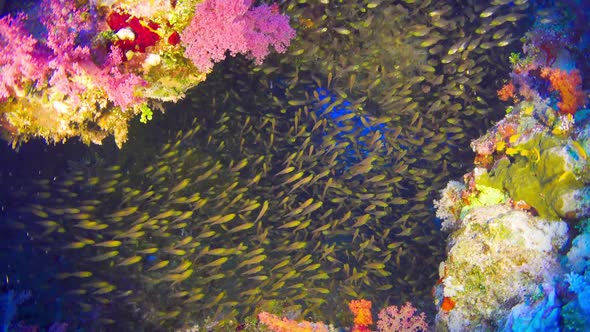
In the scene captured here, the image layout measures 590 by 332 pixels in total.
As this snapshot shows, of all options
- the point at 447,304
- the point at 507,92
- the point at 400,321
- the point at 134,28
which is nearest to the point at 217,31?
the point at 134,28

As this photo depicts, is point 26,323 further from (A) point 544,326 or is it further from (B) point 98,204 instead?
(A) point 544,326

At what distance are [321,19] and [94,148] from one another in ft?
13.8

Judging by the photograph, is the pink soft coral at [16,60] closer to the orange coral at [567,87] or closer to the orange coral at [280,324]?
the orange coral at [280,324]

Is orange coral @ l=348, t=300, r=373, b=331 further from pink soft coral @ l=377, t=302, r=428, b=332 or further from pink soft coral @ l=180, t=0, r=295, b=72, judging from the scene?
pink soft coral @ l=180, t=0, r=295, b=72

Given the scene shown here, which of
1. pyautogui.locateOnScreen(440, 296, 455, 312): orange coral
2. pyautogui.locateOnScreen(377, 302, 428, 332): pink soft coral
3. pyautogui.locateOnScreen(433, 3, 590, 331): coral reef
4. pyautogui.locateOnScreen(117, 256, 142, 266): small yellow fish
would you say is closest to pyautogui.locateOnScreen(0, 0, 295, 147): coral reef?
pyautogui.locateOnScreen(117, 256, 142, 266): small yellow fish

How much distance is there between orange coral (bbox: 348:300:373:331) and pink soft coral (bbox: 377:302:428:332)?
324mm

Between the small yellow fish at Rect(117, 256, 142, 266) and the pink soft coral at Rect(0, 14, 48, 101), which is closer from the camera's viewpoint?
the pink soft coral at Rect(0, 14, 48, 101)

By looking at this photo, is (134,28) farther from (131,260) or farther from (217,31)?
(131,260)

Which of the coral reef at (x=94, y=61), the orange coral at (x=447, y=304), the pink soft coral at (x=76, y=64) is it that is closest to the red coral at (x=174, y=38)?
the coral reef at (x=94, y=61)

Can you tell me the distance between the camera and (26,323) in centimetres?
501

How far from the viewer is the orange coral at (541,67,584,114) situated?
5.64 meters

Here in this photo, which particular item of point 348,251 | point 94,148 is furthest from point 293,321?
point 94,148

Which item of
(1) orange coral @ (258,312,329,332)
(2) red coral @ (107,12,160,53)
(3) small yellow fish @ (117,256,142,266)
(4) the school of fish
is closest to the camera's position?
(2) red coral @ (107,12,160,53)

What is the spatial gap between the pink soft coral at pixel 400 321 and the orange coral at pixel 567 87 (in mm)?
3845
